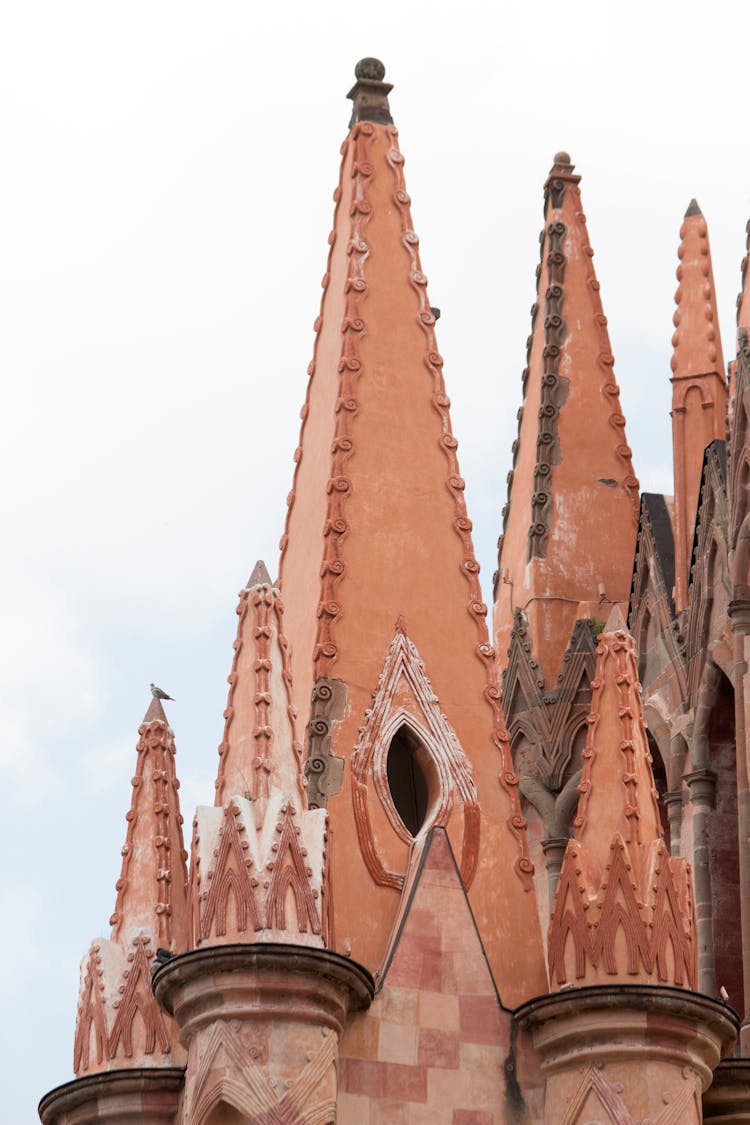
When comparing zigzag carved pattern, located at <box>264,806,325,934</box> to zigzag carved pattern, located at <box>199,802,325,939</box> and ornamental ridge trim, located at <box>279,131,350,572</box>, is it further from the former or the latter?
ornamental ridge trim, located at <box>279,131,350,572</box>

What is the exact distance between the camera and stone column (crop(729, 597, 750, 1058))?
1144 inches

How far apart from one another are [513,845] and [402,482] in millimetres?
3445

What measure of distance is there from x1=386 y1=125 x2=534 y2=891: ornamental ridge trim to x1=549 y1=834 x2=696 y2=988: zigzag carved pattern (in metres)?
1.08

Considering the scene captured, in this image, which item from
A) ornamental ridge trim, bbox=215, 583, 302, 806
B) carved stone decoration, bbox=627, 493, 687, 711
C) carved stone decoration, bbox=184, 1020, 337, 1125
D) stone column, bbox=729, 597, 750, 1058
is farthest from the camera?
carved stone decoration, bbox=627, 493, 687, 711

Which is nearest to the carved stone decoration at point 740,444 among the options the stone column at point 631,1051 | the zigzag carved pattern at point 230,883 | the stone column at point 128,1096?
the stone column at point 631,1051

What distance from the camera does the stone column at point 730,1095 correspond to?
26438mm

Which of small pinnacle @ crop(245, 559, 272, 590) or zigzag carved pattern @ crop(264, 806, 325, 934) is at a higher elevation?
small pinnacle @ crop(245, 559, 272, 590)

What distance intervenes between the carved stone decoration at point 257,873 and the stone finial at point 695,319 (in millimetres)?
10450

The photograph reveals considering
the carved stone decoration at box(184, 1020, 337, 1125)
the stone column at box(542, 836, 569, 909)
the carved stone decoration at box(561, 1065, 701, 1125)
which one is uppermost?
the stone column at box(542, 836, 569, 909)

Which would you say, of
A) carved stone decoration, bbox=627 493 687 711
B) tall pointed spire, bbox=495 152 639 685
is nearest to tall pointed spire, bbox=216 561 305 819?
carved stone decoration, bbox=627 493 687 711

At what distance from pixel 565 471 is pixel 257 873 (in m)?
11.4

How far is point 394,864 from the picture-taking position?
27.0 m

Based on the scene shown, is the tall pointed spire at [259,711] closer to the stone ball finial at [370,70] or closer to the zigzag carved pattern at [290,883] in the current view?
the zigzag carved pattern at [290,883]

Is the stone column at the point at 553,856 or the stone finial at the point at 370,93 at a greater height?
the stone finial at the point at 370,93
